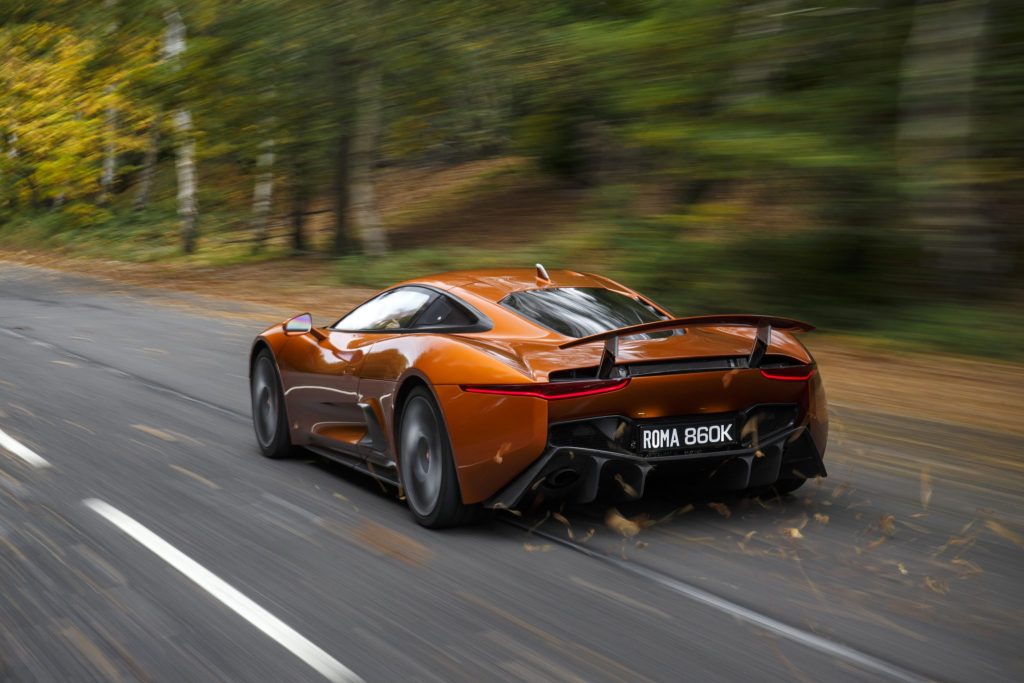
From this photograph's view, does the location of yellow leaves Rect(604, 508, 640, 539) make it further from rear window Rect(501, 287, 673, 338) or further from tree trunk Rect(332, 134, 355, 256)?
tree trunk Rect(332, 134, 355, 256)

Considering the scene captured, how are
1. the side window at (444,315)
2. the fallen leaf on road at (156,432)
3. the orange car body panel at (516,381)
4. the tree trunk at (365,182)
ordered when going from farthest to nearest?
1. the tree trunk at (365,182)
2. the fallen leaf on road at (156,432)
3. the side window at (444,315)
4. the orange car body panel at (516,381)

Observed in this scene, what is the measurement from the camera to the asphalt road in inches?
159

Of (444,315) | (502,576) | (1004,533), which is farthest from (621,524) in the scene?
(1004,533)

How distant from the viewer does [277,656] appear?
13.5 feet

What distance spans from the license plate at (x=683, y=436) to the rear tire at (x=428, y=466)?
2.90ft

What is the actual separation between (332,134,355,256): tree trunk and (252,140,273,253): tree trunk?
149cm

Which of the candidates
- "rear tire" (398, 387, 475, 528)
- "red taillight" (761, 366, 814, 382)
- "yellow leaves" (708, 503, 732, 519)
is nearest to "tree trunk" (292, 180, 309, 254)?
"rear tire" (398, 387, 475, 528)

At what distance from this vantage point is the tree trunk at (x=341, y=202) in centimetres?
2788

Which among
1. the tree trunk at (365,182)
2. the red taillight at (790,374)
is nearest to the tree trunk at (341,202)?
the tree trunk at (365,182)

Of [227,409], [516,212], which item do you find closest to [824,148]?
[227,409]

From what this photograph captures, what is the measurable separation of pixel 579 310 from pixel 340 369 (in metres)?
1.52

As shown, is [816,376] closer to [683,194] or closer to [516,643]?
[516,643]

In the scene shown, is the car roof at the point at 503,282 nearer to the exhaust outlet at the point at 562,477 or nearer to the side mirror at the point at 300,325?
the side mirror at the point at 300,325

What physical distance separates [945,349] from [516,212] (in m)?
19.6
